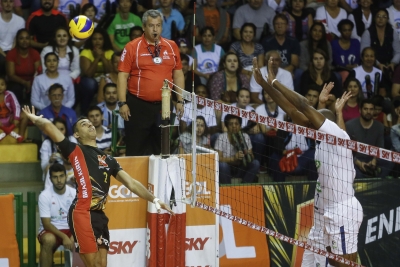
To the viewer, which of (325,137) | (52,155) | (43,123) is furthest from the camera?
(52,155)

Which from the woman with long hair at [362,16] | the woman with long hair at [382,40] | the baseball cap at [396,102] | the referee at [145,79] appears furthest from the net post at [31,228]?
the woman with long hair at [362,16]

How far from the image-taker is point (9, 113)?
13.1 meters

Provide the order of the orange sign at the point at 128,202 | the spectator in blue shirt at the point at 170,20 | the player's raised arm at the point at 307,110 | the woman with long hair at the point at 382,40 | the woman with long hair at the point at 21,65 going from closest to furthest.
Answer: the player's raised arm at the point at 307,110 → the orange sign at the point at 128,202 → the woman with long hair at the point at 21,65 → the spectator in blue shirt at the point at 170,20 → the woman with long hair at the point at 382,40

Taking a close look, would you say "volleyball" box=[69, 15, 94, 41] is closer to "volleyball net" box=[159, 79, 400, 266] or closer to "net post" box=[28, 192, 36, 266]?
"volleyball net" box=[159, 79, 400, 266]

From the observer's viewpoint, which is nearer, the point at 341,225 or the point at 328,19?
the point at 341,225

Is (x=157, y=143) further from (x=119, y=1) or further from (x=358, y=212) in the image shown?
(x=119, y=1)

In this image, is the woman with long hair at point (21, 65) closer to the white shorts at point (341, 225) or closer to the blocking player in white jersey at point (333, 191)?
the blocking player in white jersey at point (333, 191)

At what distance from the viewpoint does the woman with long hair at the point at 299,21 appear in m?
15.6

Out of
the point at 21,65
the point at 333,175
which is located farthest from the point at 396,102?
the point at 21,65

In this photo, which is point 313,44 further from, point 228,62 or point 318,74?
point 228,62

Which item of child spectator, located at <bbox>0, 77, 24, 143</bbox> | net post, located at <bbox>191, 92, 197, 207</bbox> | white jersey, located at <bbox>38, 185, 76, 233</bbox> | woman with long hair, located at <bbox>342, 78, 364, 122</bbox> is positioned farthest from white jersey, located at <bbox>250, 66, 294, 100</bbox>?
net post, located at <bbox>191, 92, 197, 207</bbox>

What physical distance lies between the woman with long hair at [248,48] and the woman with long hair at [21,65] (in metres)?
3.75

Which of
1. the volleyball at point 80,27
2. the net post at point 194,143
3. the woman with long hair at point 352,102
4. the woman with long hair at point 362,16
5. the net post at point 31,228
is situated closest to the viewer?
the net post at point 194,143

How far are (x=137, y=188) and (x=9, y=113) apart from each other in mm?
4681
